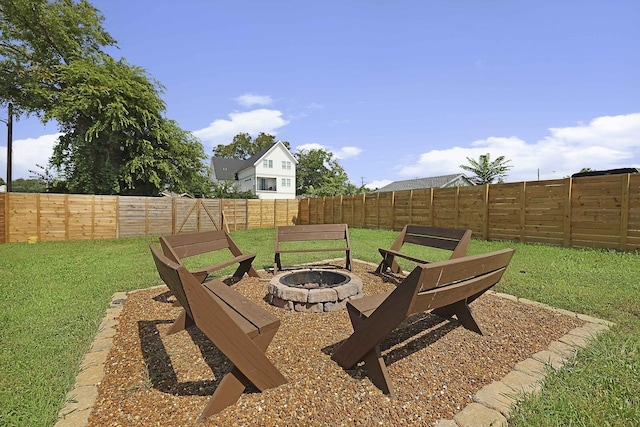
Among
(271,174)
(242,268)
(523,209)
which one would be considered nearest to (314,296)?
(242,268)

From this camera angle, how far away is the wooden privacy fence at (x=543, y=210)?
276 inches

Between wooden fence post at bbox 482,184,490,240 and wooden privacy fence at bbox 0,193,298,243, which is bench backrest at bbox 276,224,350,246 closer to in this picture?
wooden fence post at bbox 482,184,490,240

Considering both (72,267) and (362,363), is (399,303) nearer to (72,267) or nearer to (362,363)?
(362,363)

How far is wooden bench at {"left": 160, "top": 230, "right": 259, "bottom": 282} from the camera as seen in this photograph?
12.6 feet

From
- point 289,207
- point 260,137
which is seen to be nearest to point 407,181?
point 289,207

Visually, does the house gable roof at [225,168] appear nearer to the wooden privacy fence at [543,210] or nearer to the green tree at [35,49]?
the green tree at [35,49]

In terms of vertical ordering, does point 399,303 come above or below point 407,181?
below

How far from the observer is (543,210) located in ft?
28.1

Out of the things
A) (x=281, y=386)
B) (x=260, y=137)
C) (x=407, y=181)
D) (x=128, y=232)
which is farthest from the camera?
(x=260, y=137)

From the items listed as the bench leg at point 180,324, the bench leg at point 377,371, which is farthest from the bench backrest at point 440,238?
the bench leg at point 180,324

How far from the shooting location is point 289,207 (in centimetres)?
2081

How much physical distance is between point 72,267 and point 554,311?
9.27m

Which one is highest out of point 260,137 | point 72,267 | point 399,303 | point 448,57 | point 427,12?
point 260,137

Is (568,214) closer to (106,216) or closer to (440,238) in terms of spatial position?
(440,238)
